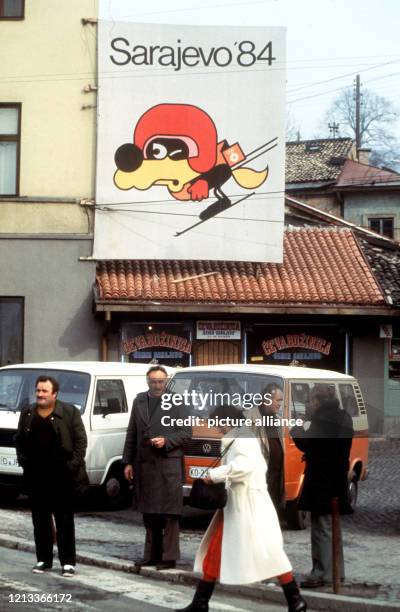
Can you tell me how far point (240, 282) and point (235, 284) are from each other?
20 centimetres

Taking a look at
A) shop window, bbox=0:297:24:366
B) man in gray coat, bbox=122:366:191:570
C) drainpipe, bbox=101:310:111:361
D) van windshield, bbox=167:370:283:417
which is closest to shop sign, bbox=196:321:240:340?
drainpipe, bbox=101:310:111:361

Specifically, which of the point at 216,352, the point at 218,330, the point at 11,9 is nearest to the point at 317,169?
the point at 218,330

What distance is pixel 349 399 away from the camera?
594 inches

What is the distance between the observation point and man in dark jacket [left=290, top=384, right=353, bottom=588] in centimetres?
1055

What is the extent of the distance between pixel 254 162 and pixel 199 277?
296cm

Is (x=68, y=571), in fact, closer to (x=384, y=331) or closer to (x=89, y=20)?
(x=89, y=20)

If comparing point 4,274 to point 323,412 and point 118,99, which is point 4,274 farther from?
point 323,412

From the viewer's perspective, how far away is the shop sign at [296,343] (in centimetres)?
2866

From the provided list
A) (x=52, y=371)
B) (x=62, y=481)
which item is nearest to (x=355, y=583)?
(x=62, y=481)

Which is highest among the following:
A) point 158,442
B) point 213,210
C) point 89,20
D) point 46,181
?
point 89,20

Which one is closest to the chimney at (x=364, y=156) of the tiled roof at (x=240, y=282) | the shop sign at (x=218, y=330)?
the tiled roof at (x=240, y=282)

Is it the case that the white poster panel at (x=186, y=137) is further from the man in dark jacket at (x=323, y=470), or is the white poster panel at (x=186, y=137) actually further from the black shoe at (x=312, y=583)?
Answer: the black shoe at (x=312, y=583)

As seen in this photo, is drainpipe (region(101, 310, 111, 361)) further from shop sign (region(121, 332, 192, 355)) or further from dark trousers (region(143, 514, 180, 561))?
dark trousers (region(143, 514, 180, 561))

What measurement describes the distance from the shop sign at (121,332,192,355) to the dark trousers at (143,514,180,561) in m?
16.3
